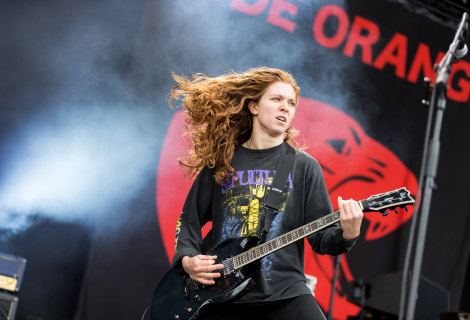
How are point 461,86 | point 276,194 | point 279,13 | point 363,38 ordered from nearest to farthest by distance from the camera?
1. point 276,194
2. point 279,13
3. point 363,38
4. point 461,86

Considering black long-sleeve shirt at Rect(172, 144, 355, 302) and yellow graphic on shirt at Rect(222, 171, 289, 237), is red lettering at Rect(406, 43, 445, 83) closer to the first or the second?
black long-sleeve shirt at Rect(172, 144, 355, 302)

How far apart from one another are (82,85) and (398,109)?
4.23 m

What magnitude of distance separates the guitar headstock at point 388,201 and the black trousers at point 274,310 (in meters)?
0.57

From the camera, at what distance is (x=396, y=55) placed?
5.94 meters

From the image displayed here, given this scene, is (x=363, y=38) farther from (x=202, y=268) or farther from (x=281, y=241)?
(x=202, y=268)

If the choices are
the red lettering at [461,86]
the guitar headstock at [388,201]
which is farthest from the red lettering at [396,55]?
the guitar headstock at [388,201]

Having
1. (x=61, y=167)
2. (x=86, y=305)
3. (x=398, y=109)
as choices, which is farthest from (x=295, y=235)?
(x=398, y=109)

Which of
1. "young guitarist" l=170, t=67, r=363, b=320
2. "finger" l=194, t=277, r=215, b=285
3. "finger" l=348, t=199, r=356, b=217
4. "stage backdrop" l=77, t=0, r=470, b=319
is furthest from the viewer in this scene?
"stage backdrop" l=77, t=0, r=470, b=319

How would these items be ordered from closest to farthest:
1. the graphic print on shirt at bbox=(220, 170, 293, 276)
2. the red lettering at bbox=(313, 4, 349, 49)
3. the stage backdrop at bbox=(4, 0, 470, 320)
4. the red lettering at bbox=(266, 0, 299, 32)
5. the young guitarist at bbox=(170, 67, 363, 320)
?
the young guitarist at bbox=(170, 67, 363, 320) → the graphic print on shirt at bbox=(220, 170, 293, 276) → the stage backdrop at bbox=(4, 0, 470, 320) → the red lettering at bbox=(266, 0, 299, 32) → the red lettering at bbox=(313, 4, 349, 49)

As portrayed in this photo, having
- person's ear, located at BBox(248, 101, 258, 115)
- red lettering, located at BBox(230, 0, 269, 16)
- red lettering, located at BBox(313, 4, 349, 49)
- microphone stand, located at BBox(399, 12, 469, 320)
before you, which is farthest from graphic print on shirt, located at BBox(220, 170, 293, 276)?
red lettering, located at BBox(313, 4, 349, 49)

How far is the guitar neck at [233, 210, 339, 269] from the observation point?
215cm

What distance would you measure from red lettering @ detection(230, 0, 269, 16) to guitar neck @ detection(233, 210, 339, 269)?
13.0 ft

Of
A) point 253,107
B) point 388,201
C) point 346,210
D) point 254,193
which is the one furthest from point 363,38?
point 346,210

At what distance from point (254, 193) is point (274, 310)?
2.22ft
